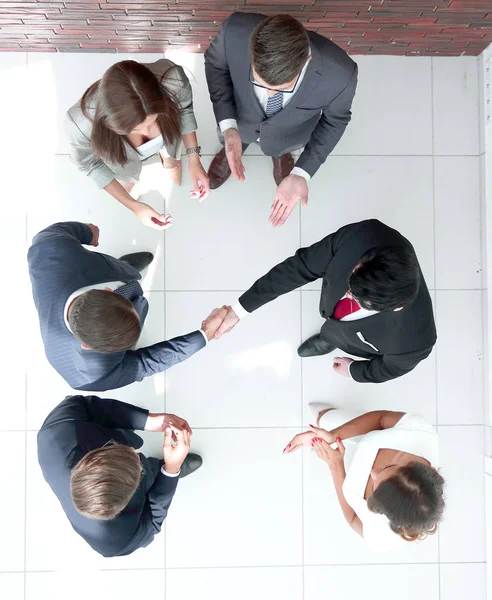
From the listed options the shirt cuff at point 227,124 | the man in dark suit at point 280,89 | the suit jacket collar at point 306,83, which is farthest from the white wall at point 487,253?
the shirt cuff at point 227,124

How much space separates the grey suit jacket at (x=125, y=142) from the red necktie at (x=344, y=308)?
1.03 meters

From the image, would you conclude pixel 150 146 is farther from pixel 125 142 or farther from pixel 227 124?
pixel 227 124

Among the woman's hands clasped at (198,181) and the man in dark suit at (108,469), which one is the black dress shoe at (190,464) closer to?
the man in dark suit at (108,469)

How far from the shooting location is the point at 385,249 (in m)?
1.75

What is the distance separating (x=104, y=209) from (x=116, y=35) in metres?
0.95

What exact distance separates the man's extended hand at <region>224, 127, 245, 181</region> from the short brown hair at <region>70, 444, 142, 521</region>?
1.37 m

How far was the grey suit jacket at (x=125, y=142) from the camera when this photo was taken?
207cm

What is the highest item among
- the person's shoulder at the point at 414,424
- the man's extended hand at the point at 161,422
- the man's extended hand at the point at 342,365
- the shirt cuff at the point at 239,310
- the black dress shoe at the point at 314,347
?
the shirt cuff at the point at 239,310

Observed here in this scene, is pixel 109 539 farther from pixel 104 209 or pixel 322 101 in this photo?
pixel 322 101

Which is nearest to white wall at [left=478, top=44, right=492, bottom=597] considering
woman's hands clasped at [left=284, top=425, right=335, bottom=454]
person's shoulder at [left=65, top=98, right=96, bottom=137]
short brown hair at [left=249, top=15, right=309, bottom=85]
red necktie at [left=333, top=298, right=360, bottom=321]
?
woman's hands clasped at [left=284, top=425, right=335, bottom=454]

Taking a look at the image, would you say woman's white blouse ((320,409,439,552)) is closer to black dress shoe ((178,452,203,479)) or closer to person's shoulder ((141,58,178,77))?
black dress shoe ((178,452,203,479))

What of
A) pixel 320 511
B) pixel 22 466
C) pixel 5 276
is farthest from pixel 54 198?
pixel 320 511

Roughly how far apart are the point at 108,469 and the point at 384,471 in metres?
1.15

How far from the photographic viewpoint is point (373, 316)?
196 centimetres
